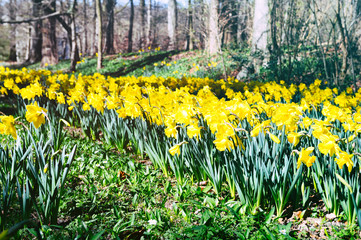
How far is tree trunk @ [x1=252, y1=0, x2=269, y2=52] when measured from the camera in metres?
8.66

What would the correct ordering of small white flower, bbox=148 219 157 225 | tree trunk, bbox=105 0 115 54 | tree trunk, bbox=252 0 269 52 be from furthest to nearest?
tree trunk, bbox=105 0 115 54 < tree trunk, bbox=252 0 269 52 < small white flower, bbox=148 219 157 225

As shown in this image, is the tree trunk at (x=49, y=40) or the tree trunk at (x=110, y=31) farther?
the tree trunk at (x=110, y=31)

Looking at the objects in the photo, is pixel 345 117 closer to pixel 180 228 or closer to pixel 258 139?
pixel 258 139

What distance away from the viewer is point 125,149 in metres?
3.40

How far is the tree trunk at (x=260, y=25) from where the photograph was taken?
866 cm

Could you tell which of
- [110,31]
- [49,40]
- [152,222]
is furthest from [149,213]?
[110,31]

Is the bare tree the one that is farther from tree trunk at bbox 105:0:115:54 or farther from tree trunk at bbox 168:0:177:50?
tree trunk at bbox 168:0:177:50

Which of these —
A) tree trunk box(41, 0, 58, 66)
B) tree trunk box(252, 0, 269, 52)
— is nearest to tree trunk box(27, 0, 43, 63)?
tree trunk box(41, 0, 58, 66)

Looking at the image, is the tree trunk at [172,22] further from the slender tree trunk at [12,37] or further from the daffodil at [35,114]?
the daffodil at [35,114]

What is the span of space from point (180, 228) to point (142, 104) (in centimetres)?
132

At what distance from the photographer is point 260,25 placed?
8.91 meters

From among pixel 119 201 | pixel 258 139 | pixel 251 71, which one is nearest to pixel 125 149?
pixel 119 201

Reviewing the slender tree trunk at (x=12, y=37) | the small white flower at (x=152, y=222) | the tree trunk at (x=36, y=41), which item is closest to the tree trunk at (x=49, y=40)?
the tree trunk at (x=36, y=41)

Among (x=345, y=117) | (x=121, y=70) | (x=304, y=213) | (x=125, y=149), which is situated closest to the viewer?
(x=304, y=213)
